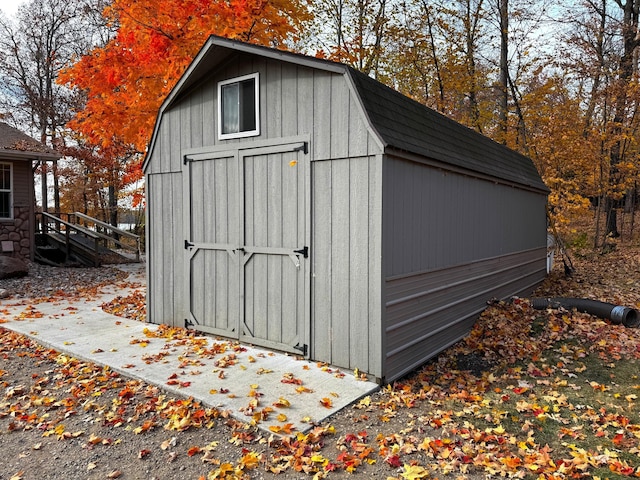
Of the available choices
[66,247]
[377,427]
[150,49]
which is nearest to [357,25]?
[150,49]

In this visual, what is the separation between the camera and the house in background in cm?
1202

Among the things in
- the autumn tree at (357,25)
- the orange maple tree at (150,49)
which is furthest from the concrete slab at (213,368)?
the autumn tree at (357,25)

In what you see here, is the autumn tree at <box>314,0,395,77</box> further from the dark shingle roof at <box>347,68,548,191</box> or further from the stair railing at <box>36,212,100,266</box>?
the stair railing at <box>36,212,100,266</box>

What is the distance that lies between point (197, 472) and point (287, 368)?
1.83 metres

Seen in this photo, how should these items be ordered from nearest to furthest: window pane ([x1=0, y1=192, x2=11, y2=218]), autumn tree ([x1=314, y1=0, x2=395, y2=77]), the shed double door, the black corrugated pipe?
the shed double door → the black corrugated pipe → window pane ([x1=0, y1=192, x2=11, y2=218]) → autumn tree ([x1=314, y1=0, x2=395, y2=77])

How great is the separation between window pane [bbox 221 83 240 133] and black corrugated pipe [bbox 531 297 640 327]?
5.53 meters

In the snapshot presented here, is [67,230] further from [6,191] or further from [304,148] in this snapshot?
[304,148]

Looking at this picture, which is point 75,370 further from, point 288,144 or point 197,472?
point 288,144

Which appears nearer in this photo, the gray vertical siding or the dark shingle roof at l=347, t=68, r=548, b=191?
the dark shingle roof at l=347, t=68, r=548, b=191

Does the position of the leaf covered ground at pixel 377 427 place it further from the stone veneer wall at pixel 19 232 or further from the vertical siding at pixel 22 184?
the vertical siding at pixel 22 184

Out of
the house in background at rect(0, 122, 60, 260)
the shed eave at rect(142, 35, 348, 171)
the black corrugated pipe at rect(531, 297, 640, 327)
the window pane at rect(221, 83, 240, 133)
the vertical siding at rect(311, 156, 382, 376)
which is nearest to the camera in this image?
the vertical siding at rect(311, 156, 382, 376)

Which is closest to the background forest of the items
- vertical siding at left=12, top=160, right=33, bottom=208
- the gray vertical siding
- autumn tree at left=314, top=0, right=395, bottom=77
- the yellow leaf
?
autumn tree at left=314, top=0, right=395, bottom=77

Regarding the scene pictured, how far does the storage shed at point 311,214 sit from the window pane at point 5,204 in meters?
8.08

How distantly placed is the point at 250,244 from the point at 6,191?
403 inches
